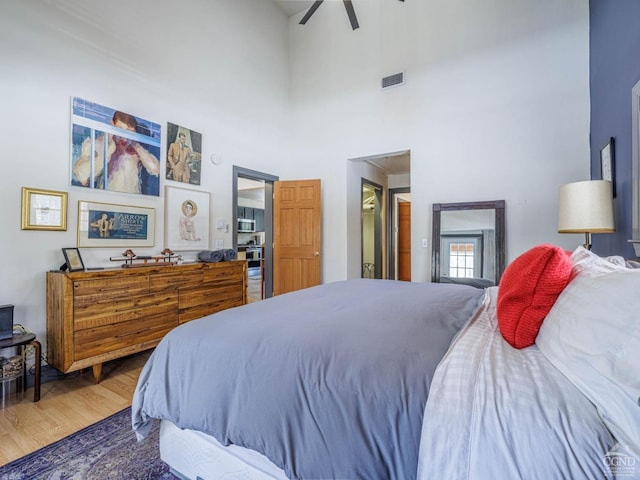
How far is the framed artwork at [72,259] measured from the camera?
2416 mm

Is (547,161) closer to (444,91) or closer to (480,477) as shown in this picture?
(444,91)

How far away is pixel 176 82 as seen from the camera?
349cm

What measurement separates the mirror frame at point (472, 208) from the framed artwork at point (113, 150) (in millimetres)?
3255

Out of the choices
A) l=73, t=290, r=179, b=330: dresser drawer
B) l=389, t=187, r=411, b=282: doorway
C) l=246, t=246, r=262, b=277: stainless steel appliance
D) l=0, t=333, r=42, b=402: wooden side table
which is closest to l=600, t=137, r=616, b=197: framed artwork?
l=389, t=187, r=411, b=282: doorway

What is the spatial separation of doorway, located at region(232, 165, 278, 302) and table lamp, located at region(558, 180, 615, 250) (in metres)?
3.57

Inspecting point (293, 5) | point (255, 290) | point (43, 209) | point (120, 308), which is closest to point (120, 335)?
point (120, 308)

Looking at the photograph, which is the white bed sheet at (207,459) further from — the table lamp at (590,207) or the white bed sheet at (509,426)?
the table lamp at (590,207)

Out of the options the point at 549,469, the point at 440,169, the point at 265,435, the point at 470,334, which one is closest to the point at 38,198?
the point at 265,435

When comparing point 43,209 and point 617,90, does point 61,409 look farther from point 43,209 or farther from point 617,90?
point 617,90

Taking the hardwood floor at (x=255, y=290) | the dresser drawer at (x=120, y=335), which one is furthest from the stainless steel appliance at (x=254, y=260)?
the dresser drawer at (x=120, y=335)

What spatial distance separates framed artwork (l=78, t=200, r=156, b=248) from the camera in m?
2.70

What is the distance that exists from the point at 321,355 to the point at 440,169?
11.3ft

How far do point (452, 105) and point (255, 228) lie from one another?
6.91m

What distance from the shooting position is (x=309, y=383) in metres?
0.96
